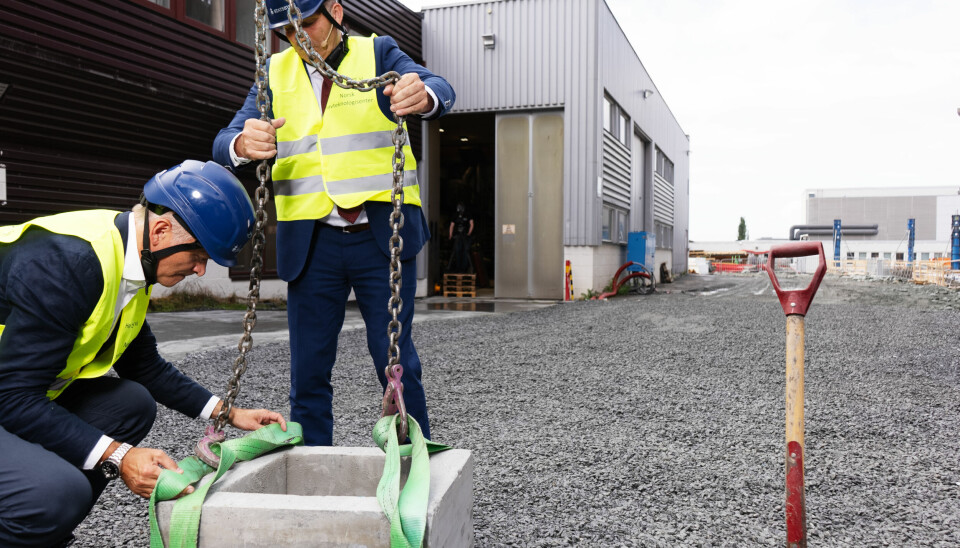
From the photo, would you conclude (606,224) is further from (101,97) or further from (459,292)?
(101,97)

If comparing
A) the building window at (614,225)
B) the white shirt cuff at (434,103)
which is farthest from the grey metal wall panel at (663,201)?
the white shirt cuff at (434,103)

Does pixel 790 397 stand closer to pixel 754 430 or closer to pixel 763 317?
pixel 754 430

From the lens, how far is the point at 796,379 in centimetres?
190

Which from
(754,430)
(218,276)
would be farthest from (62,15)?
(754,430)

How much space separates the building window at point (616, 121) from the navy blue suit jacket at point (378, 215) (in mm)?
13009

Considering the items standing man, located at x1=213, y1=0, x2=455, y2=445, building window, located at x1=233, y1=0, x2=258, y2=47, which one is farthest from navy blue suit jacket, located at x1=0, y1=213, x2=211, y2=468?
building window, located at x1=233, y1=0, x2=258, y2=47

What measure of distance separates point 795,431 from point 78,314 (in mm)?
1997

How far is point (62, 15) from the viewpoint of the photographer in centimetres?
755

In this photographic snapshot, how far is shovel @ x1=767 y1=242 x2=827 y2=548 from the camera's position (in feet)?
6.21

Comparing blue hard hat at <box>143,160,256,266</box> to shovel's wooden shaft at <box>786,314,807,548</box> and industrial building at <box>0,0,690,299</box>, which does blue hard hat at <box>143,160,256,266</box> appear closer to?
shovel's wooden shaft at <box>786,314,807,548</box>

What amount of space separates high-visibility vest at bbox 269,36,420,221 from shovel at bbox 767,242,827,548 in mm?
1293

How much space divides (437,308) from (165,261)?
1006 cm

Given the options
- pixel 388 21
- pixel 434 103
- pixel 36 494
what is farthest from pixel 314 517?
pixel 388 21

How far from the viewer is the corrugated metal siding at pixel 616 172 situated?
15.1 metres
